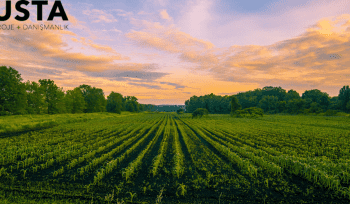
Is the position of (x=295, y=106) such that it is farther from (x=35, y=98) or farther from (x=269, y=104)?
(x=35, y=98)

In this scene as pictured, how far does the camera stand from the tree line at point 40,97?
41844mm

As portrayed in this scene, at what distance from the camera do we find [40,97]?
55.5m

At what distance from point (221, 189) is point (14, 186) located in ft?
34.0

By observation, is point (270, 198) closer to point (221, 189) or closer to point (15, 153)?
point (221, 189)

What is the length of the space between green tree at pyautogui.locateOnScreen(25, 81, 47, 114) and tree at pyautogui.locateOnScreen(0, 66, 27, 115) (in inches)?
256

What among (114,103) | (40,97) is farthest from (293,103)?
(40,97)

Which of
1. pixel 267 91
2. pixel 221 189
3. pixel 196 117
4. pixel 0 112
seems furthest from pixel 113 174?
pixel 267 91

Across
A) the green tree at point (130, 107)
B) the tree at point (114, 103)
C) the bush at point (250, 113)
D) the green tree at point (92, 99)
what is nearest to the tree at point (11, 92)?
the green tree at point (92, 99)

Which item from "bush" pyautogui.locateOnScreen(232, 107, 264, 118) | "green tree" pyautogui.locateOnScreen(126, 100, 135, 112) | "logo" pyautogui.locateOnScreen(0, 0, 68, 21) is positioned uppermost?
"logo" pyautogui.locateOnScreen(0, 0, 68, 21)

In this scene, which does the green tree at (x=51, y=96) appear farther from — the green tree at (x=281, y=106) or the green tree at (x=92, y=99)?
the green tree at (x=281, y=106)

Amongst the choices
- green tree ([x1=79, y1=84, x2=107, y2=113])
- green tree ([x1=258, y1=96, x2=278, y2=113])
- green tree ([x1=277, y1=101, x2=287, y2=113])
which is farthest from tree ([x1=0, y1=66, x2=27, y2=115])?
green tree ([x1=277, y1=101, x2=287, y2=113])

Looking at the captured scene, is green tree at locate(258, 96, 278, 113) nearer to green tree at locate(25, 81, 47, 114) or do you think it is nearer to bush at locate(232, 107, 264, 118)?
bush at locate(232, 107, 264, 118)

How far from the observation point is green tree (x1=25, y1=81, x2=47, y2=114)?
170ft

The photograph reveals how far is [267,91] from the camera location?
502ft
